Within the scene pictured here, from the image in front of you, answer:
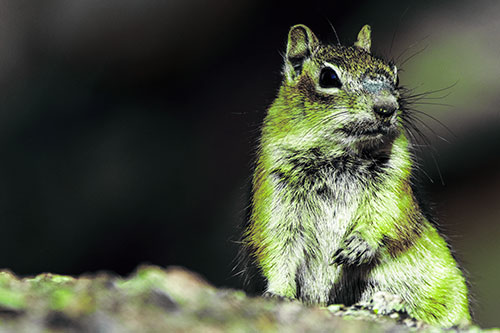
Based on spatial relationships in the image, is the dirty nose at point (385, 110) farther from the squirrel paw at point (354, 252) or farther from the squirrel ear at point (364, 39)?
the squirrel ear at point (364, 39)

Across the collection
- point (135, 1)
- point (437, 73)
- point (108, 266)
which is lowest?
point (108, 266)

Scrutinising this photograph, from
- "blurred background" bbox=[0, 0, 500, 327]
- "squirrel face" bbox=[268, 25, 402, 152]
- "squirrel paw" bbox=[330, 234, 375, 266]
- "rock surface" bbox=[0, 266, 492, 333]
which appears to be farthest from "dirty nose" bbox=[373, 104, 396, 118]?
"blurred background" bbox=[0, 0, 500, 327]

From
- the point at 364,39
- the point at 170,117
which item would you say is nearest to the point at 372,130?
the point at 364,39

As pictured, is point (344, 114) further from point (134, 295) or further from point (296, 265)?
point (134, 295)

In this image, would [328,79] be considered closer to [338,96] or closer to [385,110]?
[338,96]

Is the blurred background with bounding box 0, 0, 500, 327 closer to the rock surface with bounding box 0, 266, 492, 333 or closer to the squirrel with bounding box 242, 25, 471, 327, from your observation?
the squirrel with bounding box 242, 25, 471, 327

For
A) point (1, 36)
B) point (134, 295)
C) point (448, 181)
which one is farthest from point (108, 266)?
point (134, 295)
